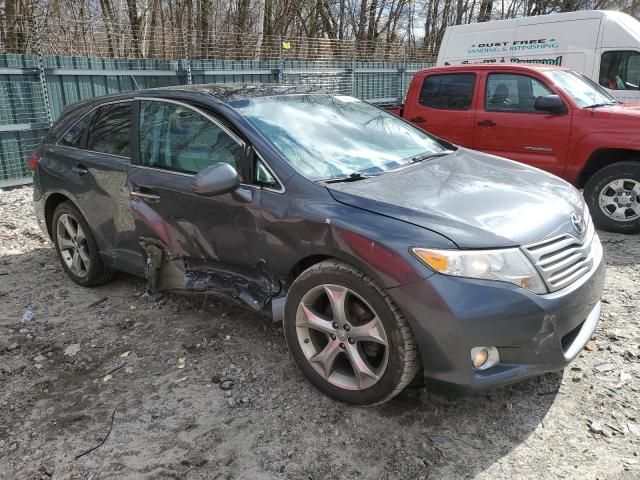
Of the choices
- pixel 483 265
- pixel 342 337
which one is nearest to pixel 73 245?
pixel 342 337

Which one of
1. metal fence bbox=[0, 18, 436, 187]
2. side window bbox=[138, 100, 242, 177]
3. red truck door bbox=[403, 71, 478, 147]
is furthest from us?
metal fence bbox=[0, 18, 436, 187]

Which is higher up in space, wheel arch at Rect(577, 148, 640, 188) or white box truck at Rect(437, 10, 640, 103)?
white box truck at Rect(437, 10, 640, 103)

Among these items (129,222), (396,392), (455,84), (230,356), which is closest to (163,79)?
(455,84)

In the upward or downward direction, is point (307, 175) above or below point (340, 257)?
above

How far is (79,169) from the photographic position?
430cm

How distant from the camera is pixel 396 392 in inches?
105

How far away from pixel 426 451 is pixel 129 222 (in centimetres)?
254

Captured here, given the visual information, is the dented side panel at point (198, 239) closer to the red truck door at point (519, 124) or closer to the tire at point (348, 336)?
the tire at point (348, 336)

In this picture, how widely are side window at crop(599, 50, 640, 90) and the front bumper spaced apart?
304 inches

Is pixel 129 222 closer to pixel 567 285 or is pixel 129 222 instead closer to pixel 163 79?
pixel 567 285

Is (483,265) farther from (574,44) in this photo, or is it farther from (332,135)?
(574,44)

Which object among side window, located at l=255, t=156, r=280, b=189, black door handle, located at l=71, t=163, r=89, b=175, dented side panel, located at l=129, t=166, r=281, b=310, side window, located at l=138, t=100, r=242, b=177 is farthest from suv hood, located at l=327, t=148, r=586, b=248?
black door handle, located at l=71, t=163, r=89, b=175

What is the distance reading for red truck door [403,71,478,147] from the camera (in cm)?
696

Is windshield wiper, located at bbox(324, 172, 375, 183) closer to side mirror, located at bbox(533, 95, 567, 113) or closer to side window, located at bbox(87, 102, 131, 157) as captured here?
side window, located at bbox(87, 102, 131, 157)
